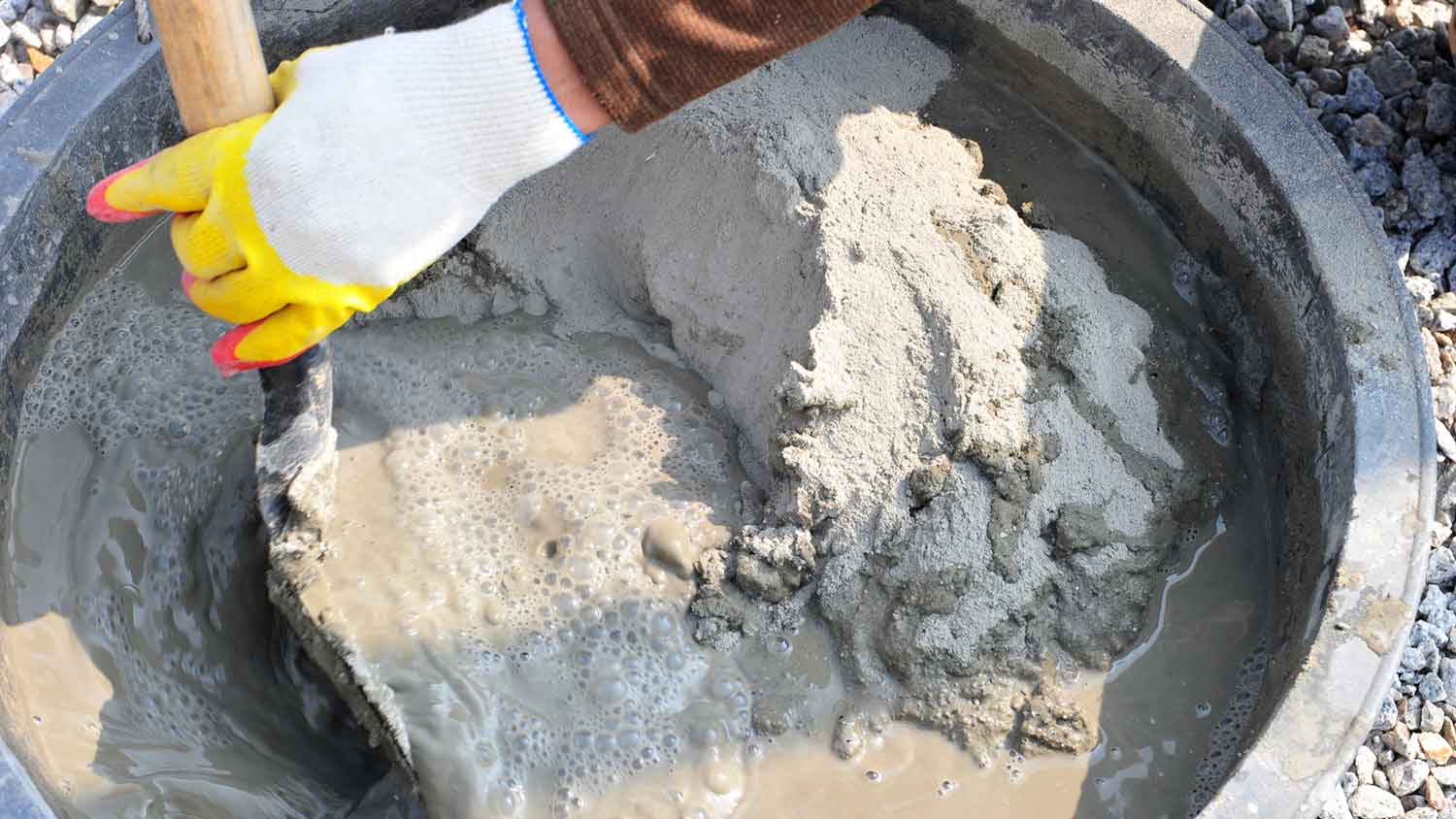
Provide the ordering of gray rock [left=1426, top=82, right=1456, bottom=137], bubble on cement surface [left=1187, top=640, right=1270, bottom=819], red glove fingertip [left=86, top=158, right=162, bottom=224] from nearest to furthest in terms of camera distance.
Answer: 1. red glove fingertip [left=86, top=158, right=162, bottom=224]
2. bubble on cement surface [left=1187, top=640, right=1270, bottom=819]
3. gray rock [left=1426, top=82, right=1456, bottom=137]

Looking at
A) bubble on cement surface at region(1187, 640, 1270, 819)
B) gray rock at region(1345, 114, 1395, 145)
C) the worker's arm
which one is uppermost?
the worker's arm

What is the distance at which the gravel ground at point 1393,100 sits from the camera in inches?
81.7

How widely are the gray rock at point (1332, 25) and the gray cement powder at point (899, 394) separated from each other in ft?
2.95

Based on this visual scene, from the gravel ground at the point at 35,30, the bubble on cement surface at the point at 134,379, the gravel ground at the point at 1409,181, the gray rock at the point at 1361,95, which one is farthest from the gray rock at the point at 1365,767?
the gravel ground at the point at 35,30

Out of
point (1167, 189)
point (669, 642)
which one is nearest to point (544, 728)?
point (669, 642)

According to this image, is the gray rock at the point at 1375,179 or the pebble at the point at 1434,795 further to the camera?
the gray rock at the point at 1375,179

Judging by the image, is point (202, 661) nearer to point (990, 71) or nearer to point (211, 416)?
point (211, 416)

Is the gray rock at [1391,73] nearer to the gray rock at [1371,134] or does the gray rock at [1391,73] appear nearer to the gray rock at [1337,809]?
the gray rock at [1371,134]

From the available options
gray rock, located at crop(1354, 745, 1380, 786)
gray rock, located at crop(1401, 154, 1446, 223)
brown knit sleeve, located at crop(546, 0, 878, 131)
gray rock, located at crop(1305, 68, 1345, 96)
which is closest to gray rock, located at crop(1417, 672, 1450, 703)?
gray rock, located at crop(1354, 745, 1380, 786)

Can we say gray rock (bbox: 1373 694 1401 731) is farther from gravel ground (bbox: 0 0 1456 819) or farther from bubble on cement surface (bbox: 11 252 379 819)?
bubble on cement surface (bbox: 11 252 379 819)

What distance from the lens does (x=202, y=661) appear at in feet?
5.73

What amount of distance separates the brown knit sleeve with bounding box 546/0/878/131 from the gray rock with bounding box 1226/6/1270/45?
55.7 inches

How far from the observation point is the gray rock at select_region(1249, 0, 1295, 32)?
93.4 inches

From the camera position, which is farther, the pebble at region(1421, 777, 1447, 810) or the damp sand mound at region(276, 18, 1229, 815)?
the pebble at region(1421, 777, 1447, 810)
